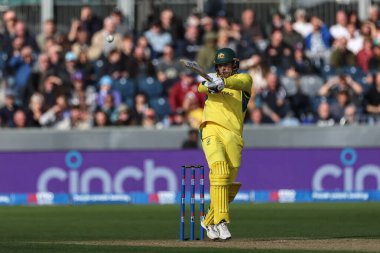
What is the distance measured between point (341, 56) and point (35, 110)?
6.07 metres

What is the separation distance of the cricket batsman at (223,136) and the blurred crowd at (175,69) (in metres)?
9.23

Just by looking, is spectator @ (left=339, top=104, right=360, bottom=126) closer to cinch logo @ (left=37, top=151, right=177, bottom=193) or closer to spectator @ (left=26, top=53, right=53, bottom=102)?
cinch logo @ (left=37, top=151, right=177, bottom=193)

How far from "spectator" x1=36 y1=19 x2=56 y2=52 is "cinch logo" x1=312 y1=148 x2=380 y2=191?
657cm

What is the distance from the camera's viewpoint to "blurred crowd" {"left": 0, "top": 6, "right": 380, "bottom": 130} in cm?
2323

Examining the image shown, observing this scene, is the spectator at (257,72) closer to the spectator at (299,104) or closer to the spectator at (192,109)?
the spectator at (299,104)

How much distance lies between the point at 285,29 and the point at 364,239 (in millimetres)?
11872

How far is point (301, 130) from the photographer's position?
73.3 ft

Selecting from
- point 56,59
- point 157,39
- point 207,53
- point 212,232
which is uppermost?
point 157,39

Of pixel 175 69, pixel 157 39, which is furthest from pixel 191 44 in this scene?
pixel 175 69

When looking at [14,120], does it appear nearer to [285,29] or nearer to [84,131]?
[84,131]

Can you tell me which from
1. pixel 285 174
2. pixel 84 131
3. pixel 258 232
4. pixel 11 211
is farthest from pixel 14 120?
pixel 258 232

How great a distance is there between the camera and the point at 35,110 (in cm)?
2348

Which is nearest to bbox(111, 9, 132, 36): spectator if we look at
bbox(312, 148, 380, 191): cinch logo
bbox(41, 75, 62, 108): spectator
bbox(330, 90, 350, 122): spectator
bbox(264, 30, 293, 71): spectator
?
bbox(41, 75, 62, 108): spectator

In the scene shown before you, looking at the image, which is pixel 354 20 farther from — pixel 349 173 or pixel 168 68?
pixel 349 173
